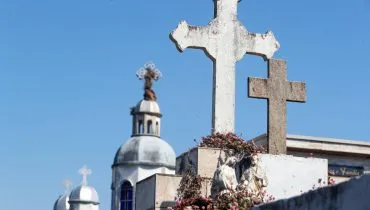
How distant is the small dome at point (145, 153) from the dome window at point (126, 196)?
148 centimetres

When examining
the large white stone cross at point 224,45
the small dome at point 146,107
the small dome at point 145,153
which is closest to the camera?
the large white stone cross at point 224,45

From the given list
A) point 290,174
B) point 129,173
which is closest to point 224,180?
point 290,174

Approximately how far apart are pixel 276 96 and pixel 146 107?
121 feet

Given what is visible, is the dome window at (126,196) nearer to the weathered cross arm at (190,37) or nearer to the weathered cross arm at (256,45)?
the weathered cross arm at (256,45)

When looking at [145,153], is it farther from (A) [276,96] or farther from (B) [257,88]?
(B) [257,88]

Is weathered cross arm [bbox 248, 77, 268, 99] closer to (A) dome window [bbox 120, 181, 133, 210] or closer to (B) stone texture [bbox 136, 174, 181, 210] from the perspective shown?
(B) stone texture [bbox 136, 174, 181, 210]

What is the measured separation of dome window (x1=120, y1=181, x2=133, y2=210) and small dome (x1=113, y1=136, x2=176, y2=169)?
1.48m

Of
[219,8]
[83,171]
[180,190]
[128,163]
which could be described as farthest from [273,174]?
[83,171]

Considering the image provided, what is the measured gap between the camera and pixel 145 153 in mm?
48156

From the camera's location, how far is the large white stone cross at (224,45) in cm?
1374

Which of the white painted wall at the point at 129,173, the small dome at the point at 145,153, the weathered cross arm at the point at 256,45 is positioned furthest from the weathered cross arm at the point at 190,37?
the small dome at the point at 145,153

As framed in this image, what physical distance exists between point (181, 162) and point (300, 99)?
2082mm

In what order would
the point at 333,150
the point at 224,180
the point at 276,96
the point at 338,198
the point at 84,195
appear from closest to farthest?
the point at 338,198 → the point at 224,180 → the point at 276,96 → the point at 333,150 → the point at 84,195

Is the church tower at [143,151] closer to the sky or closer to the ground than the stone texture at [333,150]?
closer to the sky
